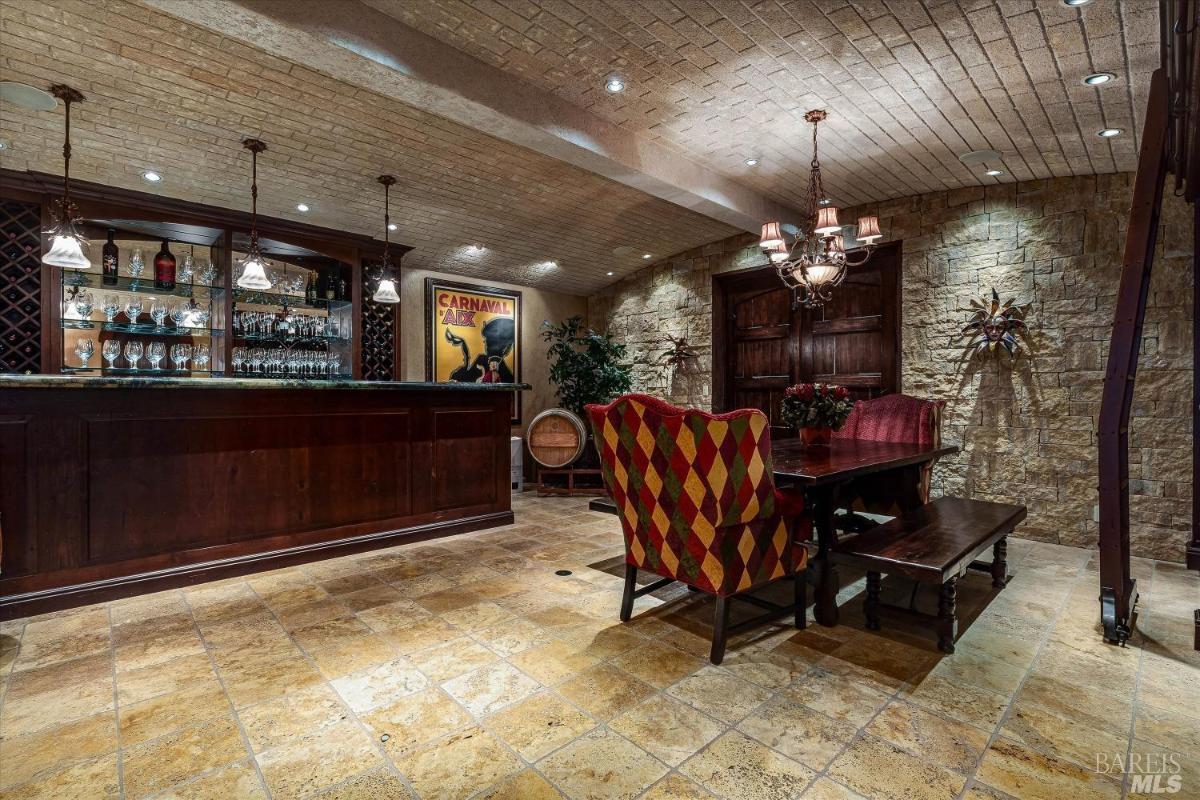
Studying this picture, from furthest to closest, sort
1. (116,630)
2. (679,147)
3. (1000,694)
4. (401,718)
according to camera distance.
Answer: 1. (679,147)
2. (116,630)
3. (1000,694)
4. (401,718)

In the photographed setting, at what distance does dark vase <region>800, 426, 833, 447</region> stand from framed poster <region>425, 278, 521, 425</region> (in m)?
3.95

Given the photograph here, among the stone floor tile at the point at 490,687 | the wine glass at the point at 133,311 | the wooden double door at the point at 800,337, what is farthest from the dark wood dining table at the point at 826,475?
the wine glass at the point at 133,311

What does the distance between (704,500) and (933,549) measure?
1028 millimetres

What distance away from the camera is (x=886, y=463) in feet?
8.82

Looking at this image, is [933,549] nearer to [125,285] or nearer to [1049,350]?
[1049,350]

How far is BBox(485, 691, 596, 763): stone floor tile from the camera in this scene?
171 centimetres

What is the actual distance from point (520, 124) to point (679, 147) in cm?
137

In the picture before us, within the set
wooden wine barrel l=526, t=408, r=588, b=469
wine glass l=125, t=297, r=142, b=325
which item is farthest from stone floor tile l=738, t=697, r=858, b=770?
wine glass l=125, t=297, r=142, b=325

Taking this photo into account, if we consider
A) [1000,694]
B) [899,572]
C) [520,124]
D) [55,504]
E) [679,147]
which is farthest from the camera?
[679,147]

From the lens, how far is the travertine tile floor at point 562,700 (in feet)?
5.15

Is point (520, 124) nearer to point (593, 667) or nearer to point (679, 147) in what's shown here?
point (679, 147)

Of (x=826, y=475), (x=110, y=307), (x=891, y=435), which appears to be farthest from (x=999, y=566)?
(x=110, y=307)

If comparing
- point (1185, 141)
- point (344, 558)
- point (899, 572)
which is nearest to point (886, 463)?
point (899, 572)

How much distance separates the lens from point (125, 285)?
439cm
